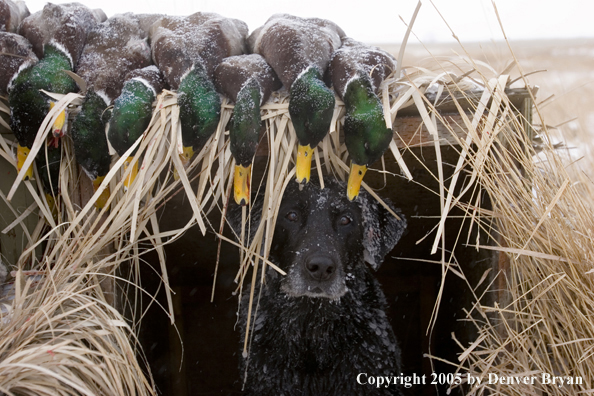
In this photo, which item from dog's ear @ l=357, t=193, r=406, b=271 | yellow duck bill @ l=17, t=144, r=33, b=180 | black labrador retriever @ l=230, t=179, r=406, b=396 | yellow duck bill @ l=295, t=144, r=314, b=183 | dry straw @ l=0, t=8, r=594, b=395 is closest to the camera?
dry straw @ l=0, t=8, r=594, b=395

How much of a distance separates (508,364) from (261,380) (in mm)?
1123

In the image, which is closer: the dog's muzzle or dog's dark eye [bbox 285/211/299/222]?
the dog's muzzle

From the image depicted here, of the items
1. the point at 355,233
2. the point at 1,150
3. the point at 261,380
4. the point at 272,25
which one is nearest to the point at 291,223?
the point at 355,233

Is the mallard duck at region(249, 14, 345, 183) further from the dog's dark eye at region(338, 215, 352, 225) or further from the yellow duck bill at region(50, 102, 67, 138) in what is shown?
the yellow duck bill at region(50, 102, 67, 138)

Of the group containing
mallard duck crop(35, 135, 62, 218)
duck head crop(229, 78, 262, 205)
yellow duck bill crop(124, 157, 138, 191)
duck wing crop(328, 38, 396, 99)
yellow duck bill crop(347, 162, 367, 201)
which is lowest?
mallard duck crop(35, 135, 62, 218)

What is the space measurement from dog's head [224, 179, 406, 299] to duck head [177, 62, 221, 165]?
24.2 inches

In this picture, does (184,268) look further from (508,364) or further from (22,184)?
(508,364)

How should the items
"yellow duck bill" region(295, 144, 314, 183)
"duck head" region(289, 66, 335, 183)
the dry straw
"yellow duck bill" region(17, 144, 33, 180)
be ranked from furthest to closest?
1. "yellow duck bill" region(17, 144, 33, 180)
2. "yellow duck bill" region(295, 144, 314, 183)
3. "duck head" region(289, 66, 335, 183)
4. the dry straw

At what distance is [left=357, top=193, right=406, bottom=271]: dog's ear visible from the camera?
234cm

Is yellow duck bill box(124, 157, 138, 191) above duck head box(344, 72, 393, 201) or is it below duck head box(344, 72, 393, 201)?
below

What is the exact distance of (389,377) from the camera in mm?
2266

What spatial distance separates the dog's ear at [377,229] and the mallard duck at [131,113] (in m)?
1.11

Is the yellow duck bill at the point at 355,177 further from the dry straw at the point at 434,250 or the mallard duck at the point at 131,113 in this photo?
the mallard duck at the point at 131,113

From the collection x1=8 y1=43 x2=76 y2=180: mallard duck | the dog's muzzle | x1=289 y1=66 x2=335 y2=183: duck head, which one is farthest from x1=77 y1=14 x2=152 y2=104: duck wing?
the dog's muzzle
